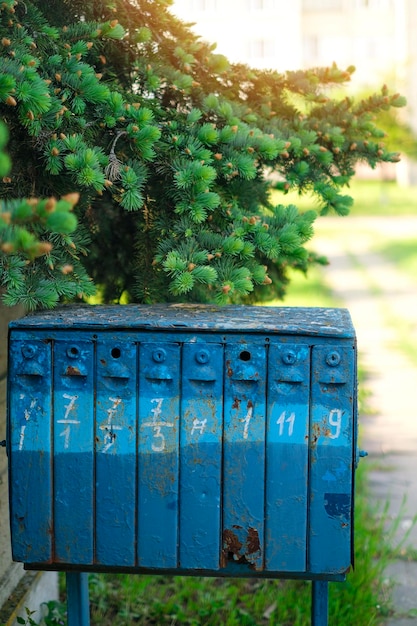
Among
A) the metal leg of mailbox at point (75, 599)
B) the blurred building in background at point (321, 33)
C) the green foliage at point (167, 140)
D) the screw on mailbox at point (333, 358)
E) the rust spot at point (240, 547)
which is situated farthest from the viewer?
the blurred building in background at point (321, 33)

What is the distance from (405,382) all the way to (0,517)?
5218mm

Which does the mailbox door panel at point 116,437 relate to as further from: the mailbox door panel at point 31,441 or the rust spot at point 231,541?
the rust spot at point 231,541

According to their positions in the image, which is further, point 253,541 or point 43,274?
point 43,274

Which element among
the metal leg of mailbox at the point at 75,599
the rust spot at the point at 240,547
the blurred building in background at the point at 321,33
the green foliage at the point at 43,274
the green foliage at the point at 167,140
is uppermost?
the blurred building in background at the point at 321,33

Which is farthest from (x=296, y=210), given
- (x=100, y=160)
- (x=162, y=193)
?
(x=100, y=160)

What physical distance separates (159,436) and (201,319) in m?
0.39

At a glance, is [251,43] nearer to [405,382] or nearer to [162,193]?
[405,382]

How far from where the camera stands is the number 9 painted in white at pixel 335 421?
2.51 meters

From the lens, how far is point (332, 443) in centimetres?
252

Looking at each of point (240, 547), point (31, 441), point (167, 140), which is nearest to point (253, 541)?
point (240, 547)

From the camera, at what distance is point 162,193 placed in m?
3.09

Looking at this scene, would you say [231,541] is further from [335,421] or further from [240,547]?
[335,421]

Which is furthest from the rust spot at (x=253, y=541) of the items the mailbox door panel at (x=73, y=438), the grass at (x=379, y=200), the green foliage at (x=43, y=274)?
the grass at (x=379, y=200)

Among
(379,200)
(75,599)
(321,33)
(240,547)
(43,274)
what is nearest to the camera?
(240,547)
